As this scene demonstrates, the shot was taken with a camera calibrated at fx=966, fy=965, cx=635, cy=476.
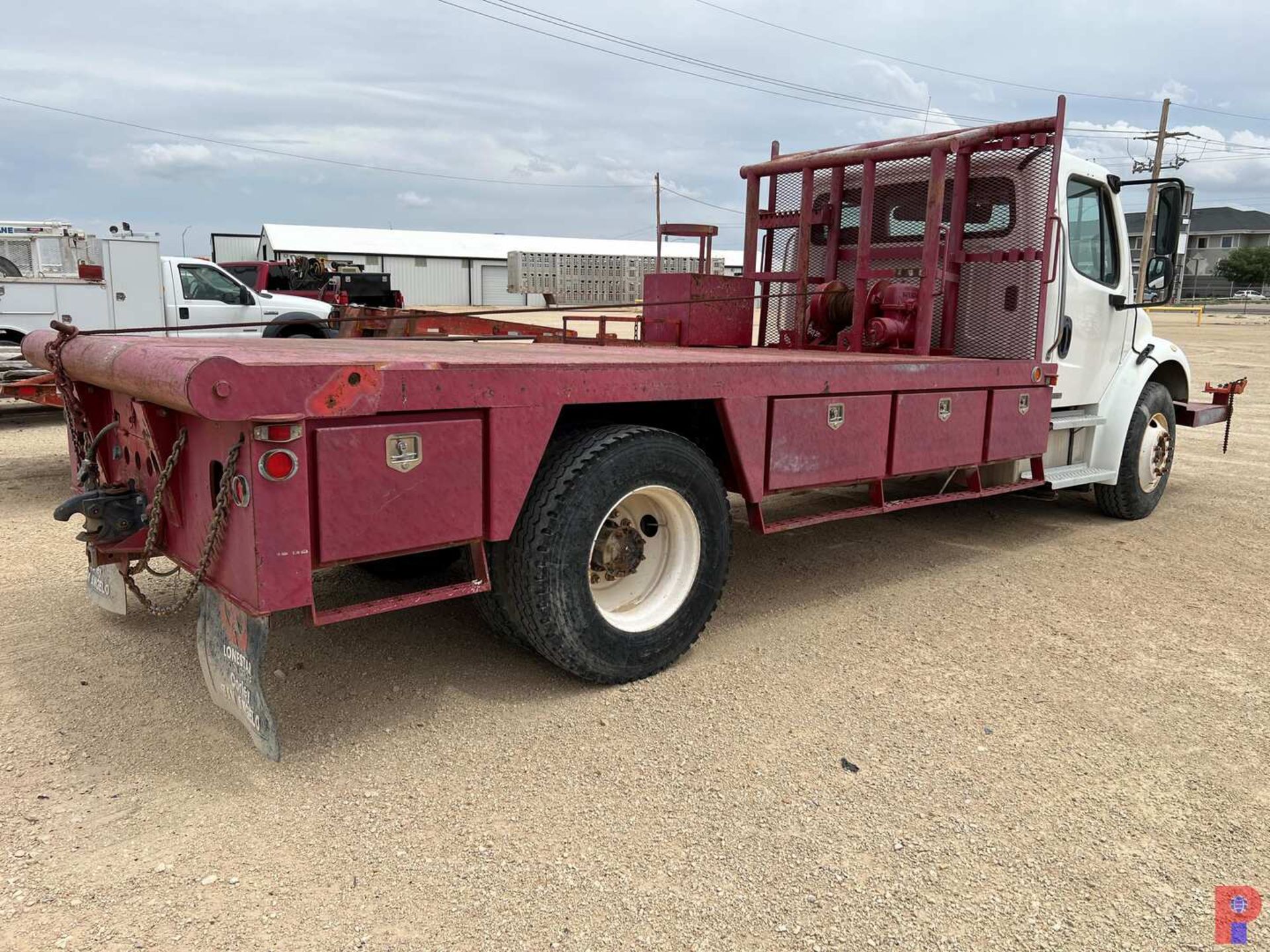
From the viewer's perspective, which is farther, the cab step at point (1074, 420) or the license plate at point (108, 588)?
the cab step at point (1074, 420)

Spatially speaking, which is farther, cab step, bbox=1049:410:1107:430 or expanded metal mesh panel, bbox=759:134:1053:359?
cab step, bbox=1049:410:1107:430

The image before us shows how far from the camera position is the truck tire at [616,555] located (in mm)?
3520

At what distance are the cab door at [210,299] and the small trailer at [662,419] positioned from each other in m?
8.17

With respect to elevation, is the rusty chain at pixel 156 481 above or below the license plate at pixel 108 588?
above

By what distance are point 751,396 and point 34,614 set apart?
11.5 feet

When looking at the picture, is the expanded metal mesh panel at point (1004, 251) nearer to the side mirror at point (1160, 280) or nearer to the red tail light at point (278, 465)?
the side mirror at point (1160, 280)

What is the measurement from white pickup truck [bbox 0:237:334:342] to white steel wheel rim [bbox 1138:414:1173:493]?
724 centimetres

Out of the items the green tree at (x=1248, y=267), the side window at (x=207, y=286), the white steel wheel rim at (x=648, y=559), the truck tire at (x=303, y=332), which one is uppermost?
the green tree at (x=1248, y=267)

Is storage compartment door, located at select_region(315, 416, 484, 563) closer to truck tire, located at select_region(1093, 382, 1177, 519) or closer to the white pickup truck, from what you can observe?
truck tire, located at select_region(1093, 382, 1177, 519)

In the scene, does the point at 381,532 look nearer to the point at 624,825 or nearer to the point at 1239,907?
the point at 624,825

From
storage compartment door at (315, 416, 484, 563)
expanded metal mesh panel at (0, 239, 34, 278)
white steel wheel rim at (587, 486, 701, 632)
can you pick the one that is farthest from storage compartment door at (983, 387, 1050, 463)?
expanded metal mesh panel at (0, 239, 34, 278)

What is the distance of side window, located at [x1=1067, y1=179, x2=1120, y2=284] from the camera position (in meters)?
6.05

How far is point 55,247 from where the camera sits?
41.4 ft

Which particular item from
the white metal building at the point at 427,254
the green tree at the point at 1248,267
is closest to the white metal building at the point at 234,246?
the white metal building at the point at 427,254
